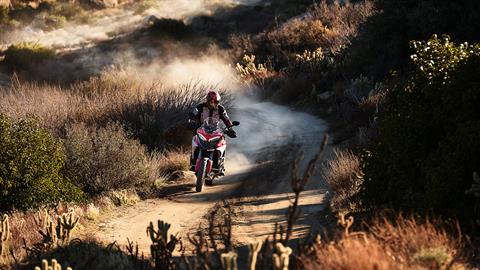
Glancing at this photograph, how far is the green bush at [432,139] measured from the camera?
6879 millimetres

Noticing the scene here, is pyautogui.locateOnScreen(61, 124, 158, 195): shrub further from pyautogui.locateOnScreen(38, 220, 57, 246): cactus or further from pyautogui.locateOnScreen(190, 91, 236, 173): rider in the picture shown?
pyautogui.locateOnScreen(38, 220, 57, 246): cactus

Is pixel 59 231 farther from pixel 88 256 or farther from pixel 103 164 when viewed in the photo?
pixel 103 164

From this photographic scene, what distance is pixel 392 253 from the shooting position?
5.69 m

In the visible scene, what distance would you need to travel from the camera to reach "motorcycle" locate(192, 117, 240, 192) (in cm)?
1138

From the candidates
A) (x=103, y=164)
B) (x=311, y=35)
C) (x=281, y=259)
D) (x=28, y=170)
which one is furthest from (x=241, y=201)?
(x=311, y=35)

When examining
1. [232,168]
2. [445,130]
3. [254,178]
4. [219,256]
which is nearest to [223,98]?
[232,168]

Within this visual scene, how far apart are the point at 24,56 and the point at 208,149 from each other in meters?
22.0

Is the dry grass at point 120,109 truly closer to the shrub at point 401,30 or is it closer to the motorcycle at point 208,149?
the motorcycle at point 208,149

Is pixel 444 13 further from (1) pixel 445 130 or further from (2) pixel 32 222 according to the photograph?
(2) pixel 32 222

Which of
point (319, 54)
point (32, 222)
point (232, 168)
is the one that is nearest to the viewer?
point (32, 222)

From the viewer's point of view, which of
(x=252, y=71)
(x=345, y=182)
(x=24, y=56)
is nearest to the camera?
(x=345, y=182)

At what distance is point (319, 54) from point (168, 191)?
1436 centimetres

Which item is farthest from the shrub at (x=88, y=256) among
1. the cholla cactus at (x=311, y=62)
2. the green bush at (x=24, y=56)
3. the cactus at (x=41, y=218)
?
the green bush at (x=24, y=56)

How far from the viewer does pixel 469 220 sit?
680 cm
